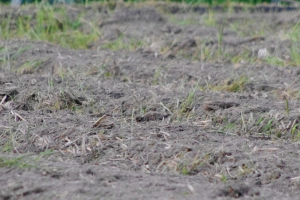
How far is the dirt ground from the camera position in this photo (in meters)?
2.65

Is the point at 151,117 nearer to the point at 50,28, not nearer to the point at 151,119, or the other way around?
the point at 151,119

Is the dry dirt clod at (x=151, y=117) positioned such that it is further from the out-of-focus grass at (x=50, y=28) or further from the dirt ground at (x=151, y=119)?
the out-of-focus grass at (x=50, y=28)

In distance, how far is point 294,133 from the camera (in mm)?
3715

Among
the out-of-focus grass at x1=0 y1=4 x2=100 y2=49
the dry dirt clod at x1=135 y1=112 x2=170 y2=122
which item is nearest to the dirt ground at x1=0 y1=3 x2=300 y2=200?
the dry dirt clod at x1=135 y1=112 x2=170 y2=122

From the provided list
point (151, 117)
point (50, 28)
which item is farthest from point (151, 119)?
point (50, 28)

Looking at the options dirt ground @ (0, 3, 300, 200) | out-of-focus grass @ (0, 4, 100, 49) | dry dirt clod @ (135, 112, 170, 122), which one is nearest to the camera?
dirt ground @ (0, 3, 300, 200)

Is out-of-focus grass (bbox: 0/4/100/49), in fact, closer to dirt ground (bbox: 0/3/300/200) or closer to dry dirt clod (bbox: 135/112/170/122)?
dirt ground (bbox: 0/3/300/200)

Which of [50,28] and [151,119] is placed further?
[50,28]

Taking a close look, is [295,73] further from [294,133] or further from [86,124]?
[86,124]

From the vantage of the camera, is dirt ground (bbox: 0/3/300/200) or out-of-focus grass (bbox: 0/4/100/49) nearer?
dirt ground (bbox: 0/3/300/200)

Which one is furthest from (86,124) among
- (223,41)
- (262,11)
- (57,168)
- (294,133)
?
(262,11)

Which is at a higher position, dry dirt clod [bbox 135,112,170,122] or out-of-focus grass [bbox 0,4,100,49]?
dry dirt clod [bbox 135,112,170,122]

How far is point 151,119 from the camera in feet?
12.6

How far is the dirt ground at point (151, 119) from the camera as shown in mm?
2654
